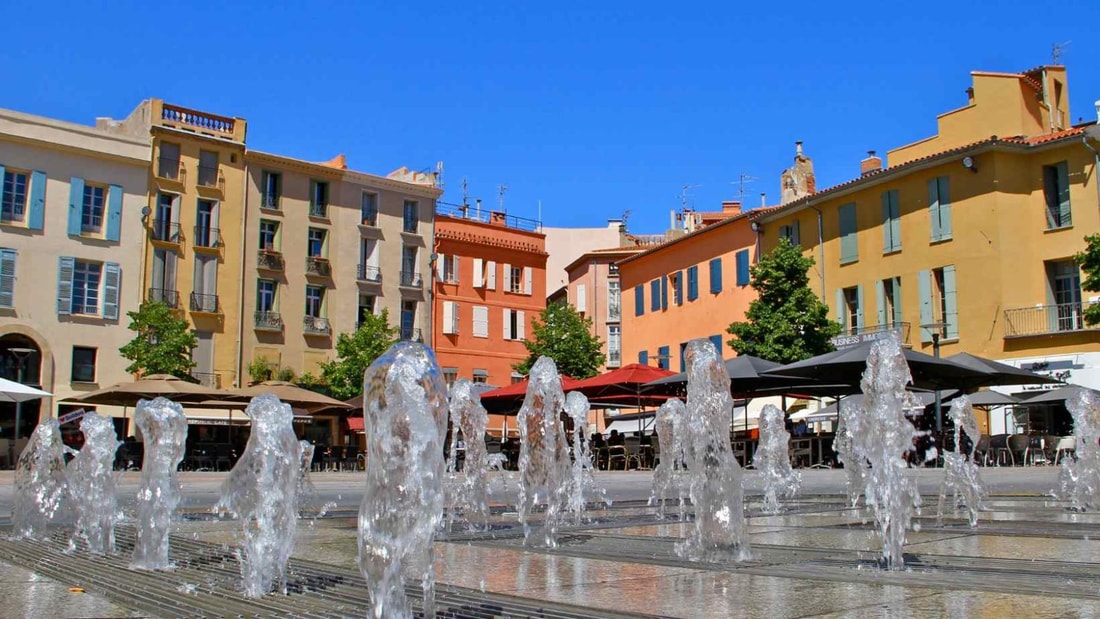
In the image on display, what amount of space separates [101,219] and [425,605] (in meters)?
34.4

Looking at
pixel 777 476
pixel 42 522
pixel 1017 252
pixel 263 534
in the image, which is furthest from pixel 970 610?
pixel 1017 252

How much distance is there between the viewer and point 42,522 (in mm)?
6664

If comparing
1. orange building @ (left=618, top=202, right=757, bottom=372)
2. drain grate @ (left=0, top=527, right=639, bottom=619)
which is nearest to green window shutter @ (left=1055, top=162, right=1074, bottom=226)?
orange building @ (left=618, top=202, right=757, bottom=372)

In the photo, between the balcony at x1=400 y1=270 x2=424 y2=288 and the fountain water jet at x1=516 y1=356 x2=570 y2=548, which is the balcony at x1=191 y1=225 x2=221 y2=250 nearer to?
the balcony at x1=400 y1=270 x2=424 y2=288

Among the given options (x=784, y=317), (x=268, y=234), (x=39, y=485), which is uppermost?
(x=268, y=234)

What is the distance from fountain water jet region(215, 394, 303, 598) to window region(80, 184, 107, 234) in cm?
3155

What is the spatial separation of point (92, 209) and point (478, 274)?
1665cm

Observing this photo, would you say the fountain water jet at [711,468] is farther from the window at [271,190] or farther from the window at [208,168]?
the window at [271,190]

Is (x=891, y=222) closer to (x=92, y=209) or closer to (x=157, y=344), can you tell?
(x=157, y=344)

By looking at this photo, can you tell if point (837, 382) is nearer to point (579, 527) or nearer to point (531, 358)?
point (579, 527)

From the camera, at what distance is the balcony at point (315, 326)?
39.0m

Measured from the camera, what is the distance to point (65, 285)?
32.6 m

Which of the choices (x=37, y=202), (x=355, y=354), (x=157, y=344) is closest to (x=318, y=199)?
(x=355, y=354)

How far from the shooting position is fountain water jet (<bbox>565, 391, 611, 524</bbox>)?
9.35 metres
